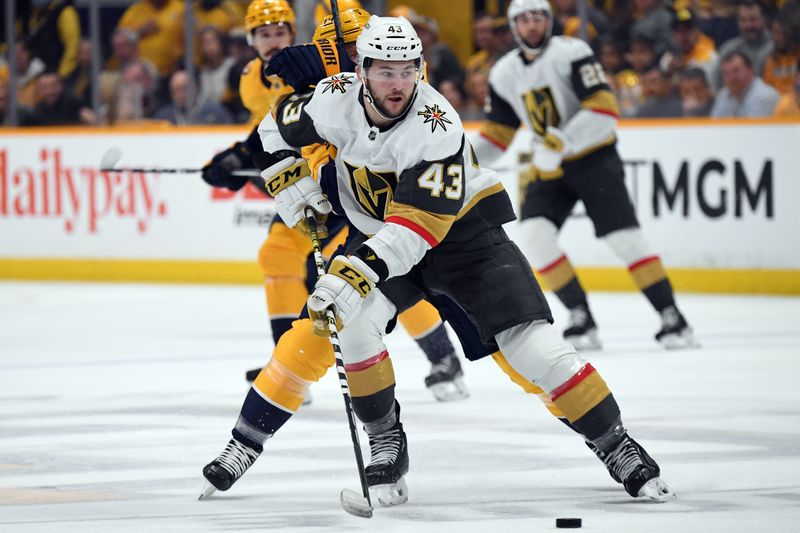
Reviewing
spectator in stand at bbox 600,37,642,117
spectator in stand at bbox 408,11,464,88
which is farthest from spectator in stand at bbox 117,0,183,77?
spectator in stand at bbox 600,37,642,117

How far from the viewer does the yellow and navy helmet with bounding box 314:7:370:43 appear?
15.3 feet

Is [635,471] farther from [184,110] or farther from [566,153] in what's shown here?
[184,110]

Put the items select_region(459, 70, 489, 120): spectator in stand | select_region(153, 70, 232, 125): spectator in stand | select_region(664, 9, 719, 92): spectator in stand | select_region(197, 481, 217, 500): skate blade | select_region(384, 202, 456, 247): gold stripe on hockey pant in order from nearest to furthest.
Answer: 1. select_region(384, 202, 456, 247): gold stripe on hockey pant
2. select_region(197, 481, 217, 500): skate blade
3. select_region(664, 9, 719, 92): spectator in stand
4. select_region(459, 70, 489, 120): spectator in stand
5. select_region(153, 70, 232, 125): spectator in stand

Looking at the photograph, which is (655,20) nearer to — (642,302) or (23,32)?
(642,302)

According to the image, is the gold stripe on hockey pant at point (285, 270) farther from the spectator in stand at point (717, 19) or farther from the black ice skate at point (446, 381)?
the spectator in stand at point (717, 19)

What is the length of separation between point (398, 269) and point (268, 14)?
2279 mm

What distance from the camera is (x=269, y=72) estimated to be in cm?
448

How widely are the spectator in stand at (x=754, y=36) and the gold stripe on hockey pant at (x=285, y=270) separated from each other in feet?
13.3

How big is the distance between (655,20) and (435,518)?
5.99 m

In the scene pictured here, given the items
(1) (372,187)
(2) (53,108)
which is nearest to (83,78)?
(2) (53,108)

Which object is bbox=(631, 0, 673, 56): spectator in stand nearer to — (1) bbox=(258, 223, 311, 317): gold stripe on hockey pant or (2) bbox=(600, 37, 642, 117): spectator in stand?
(2) bbox=(600, 37, 642, 117): spectator in stand

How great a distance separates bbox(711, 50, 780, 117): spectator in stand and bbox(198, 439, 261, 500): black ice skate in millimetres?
5549

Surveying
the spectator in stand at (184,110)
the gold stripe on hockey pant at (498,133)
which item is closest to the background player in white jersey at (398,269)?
the gold stripe on hockey pant at (498,133)

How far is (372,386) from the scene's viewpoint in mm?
3965
